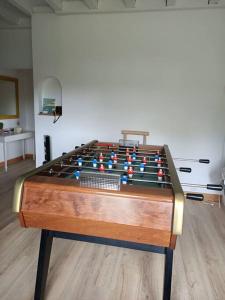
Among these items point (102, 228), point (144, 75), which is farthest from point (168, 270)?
point (144, 75)

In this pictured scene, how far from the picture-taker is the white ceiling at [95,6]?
3066 mm

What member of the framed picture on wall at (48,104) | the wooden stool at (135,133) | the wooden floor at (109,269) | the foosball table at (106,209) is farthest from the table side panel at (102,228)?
the framed picture on wall at (48,104)

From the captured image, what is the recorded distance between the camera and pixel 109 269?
6.12ft

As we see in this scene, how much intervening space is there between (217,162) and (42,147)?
2.78 meters

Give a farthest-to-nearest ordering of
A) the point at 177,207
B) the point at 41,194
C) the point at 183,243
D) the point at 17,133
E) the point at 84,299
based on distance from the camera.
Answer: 1. the point at 17,133
2. the point at 183,243
3. the point at 84,299
4. the point at 41,194
5. the point at 177,207

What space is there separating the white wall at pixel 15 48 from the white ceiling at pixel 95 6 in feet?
1.11

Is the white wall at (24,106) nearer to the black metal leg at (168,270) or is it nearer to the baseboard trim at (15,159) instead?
the baseboard trim at (15,159)

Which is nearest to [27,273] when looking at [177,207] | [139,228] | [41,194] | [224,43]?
[41,194]

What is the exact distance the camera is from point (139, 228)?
109 centimetres

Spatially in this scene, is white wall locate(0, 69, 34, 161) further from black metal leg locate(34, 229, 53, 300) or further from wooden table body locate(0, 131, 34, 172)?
black metal leg locate(34, 229, 53, 300)

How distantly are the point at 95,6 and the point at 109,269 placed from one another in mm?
3312

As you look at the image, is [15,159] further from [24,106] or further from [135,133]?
[135,133]

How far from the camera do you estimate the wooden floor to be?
5.32 feet

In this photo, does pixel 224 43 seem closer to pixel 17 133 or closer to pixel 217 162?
pixel 217 162
